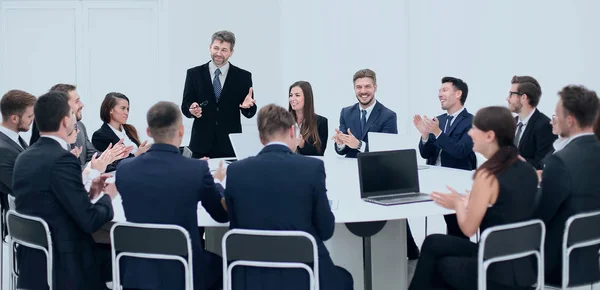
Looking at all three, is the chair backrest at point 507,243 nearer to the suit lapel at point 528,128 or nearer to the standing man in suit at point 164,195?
the standing man in suit at point 164,195

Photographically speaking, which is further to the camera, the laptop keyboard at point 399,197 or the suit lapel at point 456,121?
the suit lapel at point 456,121

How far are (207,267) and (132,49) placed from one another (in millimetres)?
6801

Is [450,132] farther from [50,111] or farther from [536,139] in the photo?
[50,111]

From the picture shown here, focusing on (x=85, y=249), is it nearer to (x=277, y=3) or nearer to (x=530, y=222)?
(x=530, y=222)

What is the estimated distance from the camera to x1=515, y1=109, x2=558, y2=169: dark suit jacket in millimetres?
4668

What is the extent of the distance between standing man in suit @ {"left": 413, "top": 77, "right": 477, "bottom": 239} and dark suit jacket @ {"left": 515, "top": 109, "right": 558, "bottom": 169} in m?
0.38

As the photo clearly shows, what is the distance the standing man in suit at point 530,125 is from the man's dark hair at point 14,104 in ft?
11.1

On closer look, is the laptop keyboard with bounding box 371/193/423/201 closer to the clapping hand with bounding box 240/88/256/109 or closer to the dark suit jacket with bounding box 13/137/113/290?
the dark suit jacket with bounding box 13/137/113/290

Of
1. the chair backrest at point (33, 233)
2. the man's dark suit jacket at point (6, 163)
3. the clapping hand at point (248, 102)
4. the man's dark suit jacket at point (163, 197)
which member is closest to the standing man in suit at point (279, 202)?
the man's dark suit jacket at point (163, 197)

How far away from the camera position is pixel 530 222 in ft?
9.52

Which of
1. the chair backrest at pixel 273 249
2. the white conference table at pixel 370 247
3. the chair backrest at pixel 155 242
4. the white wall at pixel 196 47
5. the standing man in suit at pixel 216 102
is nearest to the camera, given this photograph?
the chair backrest at pixel 273 249

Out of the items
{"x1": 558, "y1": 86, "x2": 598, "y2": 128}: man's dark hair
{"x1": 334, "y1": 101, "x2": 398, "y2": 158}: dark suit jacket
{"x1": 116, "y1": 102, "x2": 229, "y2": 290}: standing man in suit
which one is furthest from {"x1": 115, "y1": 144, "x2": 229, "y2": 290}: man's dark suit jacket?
{"x1": 334, "y1": 101, "x2": 398, "y2": 158}: dark suit jacket

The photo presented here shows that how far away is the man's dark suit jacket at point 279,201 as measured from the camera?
2840 mm

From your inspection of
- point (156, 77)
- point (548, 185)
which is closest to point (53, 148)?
point (548, 185)
